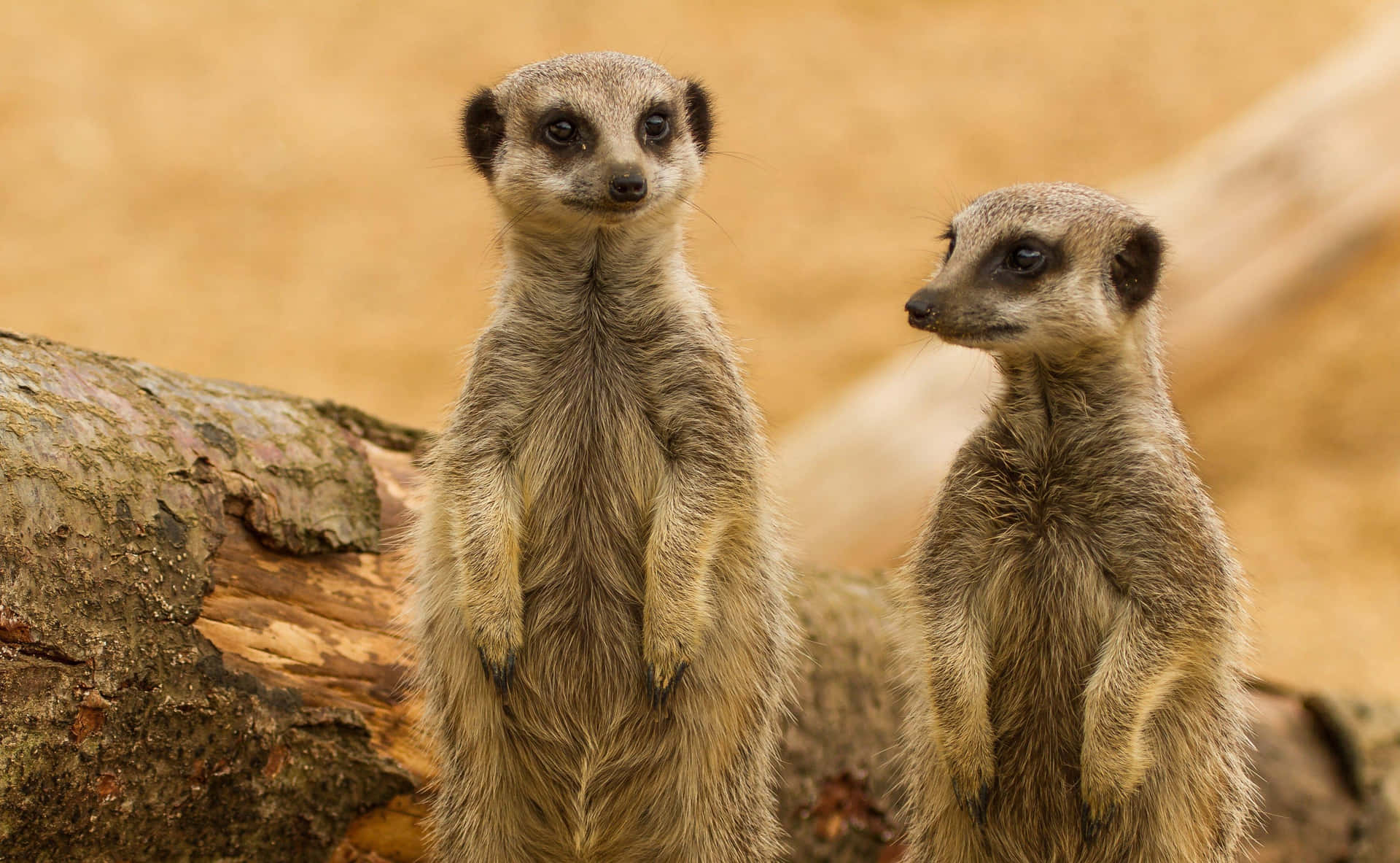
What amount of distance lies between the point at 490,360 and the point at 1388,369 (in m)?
8.50

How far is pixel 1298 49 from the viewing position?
1227 centimetres

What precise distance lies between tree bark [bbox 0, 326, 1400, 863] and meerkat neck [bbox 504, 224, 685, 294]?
73 cm

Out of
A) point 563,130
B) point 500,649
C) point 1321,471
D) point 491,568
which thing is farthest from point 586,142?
point 1321,471

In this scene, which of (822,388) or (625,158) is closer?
(625,158)

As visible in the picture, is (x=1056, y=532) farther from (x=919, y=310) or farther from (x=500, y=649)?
(x=500, y=649)

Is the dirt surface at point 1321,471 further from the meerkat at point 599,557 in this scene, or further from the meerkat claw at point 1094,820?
the meerkat at point 599,557

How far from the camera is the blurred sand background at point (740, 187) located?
28.7 feet

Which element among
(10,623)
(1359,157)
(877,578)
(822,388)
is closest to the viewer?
(10,623)

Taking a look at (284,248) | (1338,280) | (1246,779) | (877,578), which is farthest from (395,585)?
(284,248)

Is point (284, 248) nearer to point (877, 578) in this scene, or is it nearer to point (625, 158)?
point (877, 578)

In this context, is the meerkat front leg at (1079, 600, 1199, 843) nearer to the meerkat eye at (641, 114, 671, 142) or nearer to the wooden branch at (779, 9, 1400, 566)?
the meerkat eye at (641, 114, 671, 142)

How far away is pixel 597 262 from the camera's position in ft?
10.6

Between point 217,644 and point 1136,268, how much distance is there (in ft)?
7.45

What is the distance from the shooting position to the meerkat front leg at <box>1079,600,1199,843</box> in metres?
2.80
